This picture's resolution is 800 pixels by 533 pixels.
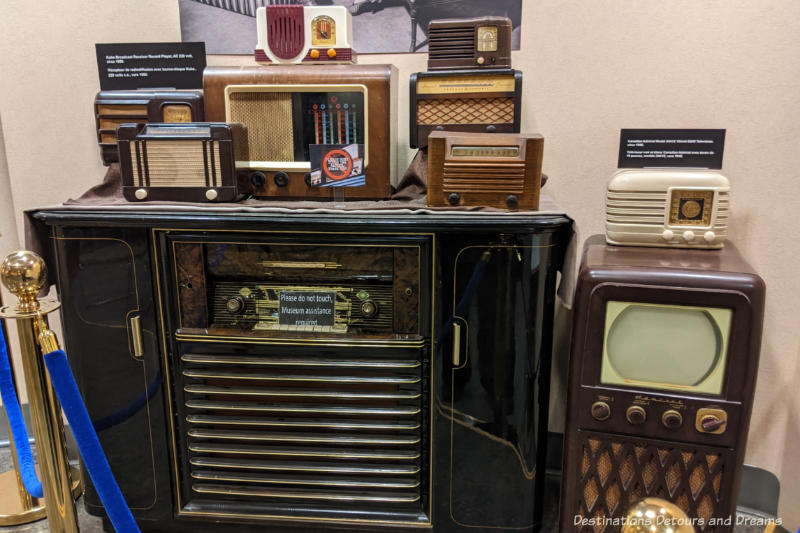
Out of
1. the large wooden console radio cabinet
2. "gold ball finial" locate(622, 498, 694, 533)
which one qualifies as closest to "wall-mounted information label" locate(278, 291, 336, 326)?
the large wooden console radio cabinet

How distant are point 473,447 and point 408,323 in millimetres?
423

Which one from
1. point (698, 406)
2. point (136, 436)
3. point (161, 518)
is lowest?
point (161, 518)

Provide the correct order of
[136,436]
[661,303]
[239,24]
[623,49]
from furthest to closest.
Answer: [239,24], [623,49], [136,436], [661,303]

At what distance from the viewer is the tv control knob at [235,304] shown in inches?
63.9

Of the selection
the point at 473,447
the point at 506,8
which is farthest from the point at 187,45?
the point at 473,447

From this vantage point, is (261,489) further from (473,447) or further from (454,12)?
(454,12)

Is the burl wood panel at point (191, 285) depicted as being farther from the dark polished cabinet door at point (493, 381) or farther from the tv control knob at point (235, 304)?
the dark polished cabinet door at point (493, 381)

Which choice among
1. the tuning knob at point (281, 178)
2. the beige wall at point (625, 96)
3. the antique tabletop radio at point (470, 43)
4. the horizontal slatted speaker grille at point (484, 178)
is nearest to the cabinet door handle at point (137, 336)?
the tuning knob at point (281, 178)

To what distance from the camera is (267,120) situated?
5.78ft

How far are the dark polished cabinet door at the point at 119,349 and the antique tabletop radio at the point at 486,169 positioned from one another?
89cm

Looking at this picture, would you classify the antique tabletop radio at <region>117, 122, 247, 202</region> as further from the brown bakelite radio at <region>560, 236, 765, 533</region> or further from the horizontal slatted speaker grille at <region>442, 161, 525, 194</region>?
the brown bakelite radio at <region>560, 236, 765, 533</region>

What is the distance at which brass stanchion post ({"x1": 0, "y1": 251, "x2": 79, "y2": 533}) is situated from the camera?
1.13 meters

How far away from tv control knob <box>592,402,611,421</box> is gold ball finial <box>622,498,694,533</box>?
2.41 feet

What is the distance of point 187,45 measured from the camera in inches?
77.3
